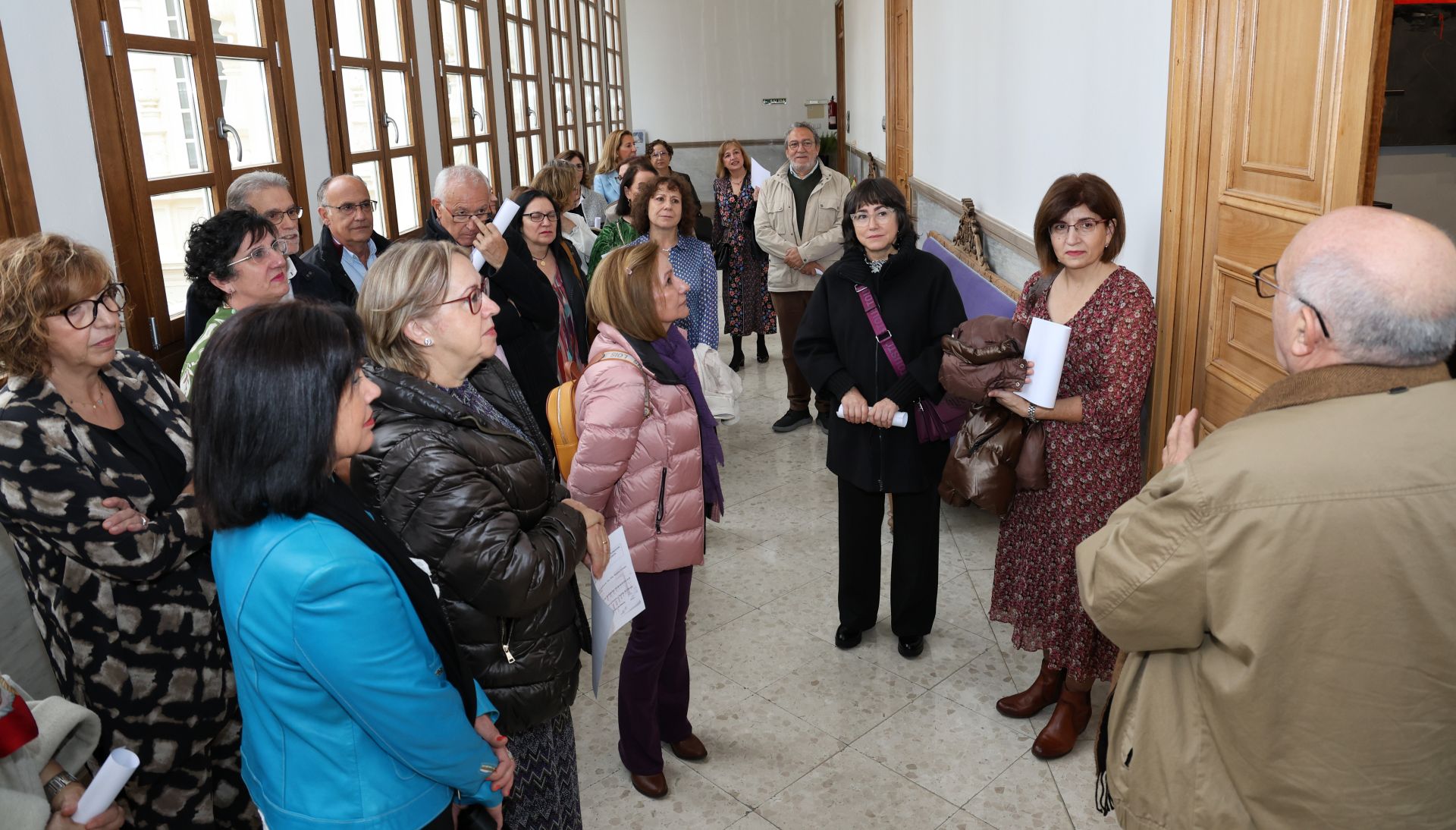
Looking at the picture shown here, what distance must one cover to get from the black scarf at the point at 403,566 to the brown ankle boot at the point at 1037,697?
197cm

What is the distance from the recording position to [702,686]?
3295 mm

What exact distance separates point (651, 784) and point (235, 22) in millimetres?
3472

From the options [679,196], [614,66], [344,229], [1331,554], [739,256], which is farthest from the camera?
[614,66]

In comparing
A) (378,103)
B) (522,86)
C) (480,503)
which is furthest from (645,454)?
(522,86)

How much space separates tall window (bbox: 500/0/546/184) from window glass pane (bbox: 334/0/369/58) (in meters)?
3.58

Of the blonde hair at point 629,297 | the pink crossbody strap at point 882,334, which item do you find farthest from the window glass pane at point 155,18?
the pink crossbody strap at point 882,334

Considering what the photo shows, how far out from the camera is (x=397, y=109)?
6145mm

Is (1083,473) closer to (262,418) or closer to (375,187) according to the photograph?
(262,418)

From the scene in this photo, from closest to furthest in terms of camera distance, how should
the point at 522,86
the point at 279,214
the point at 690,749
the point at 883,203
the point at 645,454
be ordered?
the point at 645,454
the point at 690,749
the point at 883,203
the point at 279,214
the point at 522,86

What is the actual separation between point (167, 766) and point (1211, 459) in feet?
6.98

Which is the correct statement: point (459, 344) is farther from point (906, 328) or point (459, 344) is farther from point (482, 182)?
point (482, 182)

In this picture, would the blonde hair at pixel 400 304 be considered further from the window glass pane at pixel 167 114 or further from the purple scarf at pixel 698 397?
the window glass pane at pixel 167 114

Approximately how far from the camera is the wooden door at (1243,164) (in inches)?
83.4

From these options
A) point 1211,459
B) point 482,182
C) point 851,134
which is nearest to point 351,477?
point 1211,459
